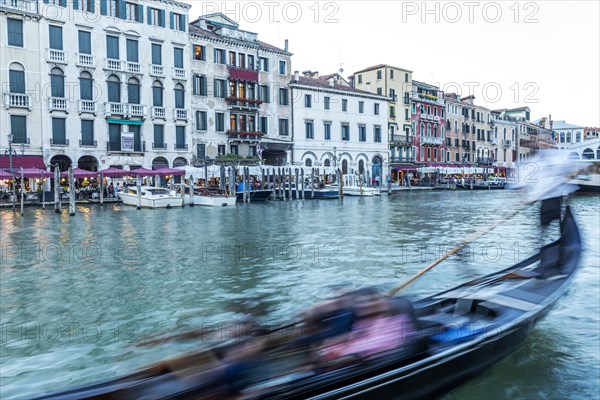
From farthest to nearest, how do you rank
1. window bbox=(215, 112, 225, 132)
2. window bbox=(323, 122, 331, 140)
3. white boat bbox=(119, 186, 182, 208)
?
window bbox=(323, 122, 331, 140)
window bbox=(215, 112, 225, 132)
white boat bbox=(119, 186, 182, 208)

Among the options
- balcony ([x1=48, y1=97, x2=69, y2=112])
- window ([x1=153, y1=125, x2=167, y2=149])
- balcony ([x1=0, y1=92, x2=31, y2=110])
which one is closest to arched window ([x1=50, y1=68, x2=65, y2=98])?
balcony ([x1=48, y1=97, x2=69, y2=112])

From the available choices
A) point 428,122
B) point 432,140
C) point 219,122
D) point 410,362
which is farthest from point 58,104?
point 432,140

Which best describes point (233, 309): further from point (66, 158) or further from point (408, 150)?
point (408, 150)

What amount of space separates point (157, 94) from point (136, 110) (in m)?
1.91

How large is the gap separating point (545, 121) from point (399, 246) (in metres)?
73.3

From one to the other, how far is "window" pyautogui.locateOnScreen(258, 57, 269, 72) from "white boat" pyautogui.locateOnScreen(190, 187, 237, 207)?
12579 mm

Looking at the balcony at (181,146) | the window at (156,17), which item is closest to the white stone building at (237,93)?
the balcony at (181,146)

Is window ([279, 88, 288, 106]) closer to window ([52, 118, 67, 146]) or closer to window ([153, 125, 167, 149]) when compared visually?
window ([153, 125, 167, 149])

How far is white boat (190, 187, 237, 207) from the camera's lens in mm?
25203

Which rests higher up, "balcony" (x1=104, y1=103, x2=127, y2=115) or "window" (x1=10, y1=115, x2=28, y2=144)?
"balcony" (x1=104, y1=103, x2=127, y2=115)

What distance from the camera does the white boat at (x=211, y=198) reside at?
25.2 meters

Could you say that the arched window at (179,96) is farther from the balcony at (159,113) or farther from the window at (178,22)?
the window at (178,22)

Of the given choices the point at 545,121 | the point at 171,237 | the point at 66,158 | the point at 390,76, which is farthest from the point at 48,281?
the point at 545,121

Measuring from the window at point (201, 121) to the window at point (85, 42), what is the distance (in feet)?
24.0
